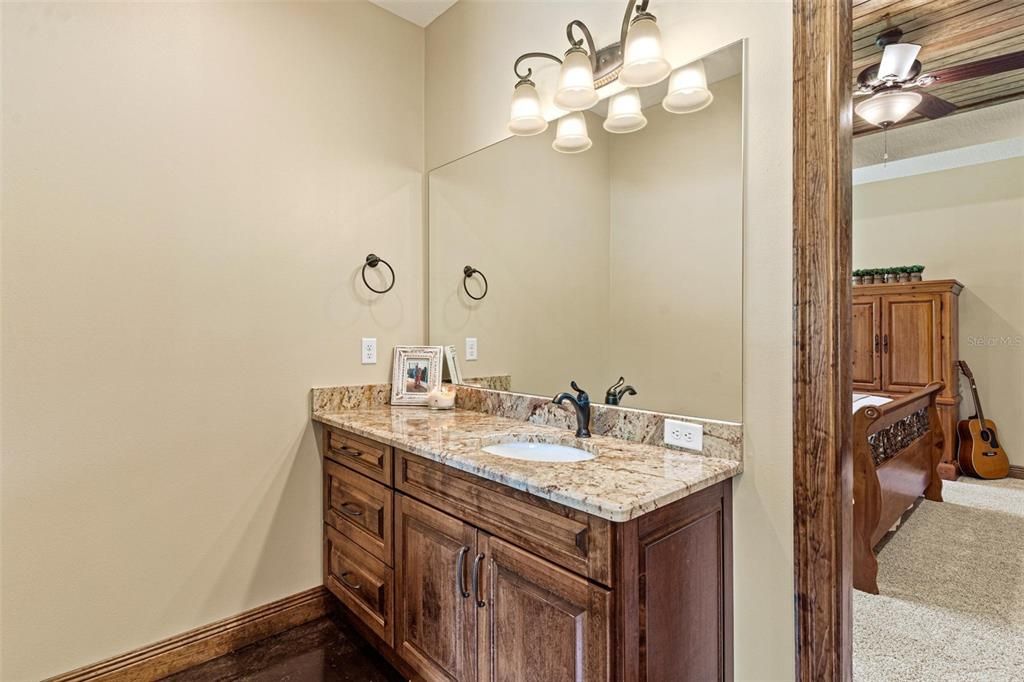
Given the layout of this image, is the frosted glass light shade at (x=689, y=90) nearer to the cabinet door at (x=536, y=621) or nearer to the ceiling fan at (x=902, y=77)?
→ the ceiling fan at (x=902, y=77)

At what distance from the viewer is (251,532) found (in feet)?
6.94

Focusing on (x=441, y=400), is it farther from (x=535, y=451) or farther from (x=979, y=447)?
(x=979, y=447)

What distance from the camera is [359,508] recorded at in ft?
6.61

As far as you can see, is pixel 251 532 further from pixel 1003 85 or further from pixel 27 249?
pixel 1003 85

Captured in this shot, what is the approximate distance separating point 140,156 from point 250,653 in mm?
1966

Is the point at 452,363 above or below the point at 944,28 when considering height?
below

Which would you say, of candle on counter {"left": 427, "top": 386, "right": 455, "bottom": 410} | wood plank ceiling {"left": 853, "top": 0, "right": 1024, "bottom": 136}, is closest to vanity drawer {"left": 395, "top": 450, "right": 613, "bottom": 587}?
candle on counter {"left": 427, "top": 386, "right": 455, "bottom": 410}

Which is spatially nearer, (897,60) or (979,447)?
(897,60)

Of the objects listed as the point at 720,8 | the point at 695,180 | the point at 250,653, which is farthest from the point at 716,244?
the point at 250,653

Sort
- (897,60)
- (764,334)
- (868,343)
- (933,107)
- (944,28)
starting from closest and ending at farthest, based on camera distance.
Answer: (764,334) → (944,28) → (897,60) → (933,107) → (868,343)

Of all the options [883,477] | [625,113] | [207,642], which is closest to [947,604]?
[883,477]

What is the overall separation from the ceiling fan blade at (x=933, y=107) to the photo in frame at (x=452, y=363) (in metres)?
3.03

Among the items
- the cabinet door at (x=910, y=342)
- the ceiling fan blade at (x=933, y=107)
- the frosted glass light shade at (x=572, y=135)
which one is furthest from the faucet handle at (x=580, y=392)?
the cabinet door at (x=910, y=342)

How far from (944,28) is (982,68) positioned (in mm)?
880
